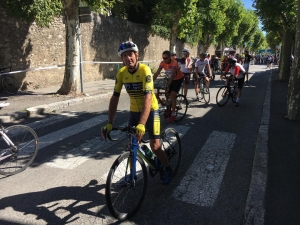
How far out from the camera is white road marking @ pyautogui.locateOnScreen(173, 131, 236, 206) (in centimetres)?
365

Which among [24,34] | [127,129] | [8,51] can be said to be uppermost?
[24,34]

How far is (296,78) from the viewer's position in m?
7.37

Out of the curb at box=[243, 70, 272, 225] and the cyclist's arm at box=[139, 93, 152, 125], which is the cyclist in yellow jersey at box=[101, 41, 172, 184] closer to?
the cyclist's arm at box=[139, 93, 152, 125]

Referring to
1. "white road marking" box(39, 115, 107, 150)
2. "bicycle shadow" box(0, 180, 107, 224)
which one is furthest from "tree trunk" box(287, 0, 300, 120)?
"bicycle shadow" box(0, 180, 107, 224)

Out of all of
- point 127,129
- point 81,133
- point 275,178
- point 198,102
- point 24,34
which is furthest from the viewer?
point 24,34

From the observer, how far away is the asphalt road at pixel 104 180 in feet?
10.5

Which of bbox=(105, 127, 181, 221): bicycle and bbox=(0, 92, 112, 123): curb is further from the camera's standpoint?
bbox=(0, 92, 112, 123): curb

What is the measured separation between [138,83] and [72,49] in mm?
7766

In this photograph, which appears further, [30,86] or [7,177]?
[30,86]

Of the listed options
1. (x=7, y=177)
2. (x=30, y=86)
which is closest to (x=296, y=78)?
(x=7, y=177)

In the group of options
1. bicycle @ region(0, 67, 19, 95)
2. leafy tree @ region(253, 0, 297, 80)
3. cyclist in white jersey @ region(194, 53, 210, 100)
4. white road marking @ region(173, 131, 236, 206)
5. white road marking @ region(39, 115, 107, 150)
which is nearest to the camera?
white road marking @ region(173, 131, 236, 206)

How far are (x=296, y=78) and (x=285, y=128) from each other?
1618 millimetres

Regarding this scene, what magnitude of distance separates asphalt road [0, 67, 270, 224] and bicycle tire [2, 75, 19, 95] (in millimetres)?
4413

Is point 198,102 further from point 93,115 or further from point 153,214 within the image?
point 153,214
